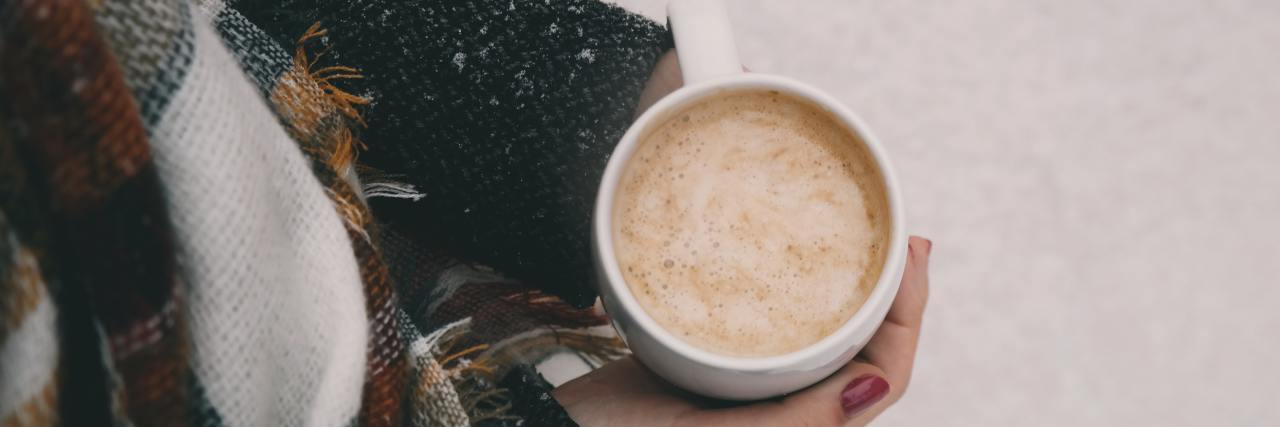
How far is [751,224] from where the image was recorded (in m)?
0.41

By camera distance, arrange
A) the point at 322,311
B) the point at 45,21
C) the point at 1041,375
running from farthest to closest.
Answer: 1. the point at 1041,375
2. the point at 322,311
3. the point at 45,21

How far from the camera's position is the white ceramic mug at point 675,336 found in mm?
370

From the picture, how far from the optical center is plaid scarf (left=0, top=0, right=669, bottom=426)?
0.27 m

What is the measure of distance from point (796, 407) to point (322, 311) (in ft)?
0.77

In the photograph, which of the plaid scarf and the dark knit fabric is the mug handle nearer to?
the plaid scarf

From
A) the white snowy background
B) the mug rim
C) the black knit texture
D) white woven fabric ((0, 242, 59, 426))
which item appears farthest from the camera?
the white snowy background

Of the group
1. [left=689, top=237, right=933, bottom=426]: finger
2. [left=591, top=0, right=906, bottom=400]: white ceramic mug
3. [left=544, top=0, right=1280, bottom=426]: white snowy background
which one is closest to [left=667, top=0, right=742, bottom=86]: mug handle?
[left=591, top=0, right=906, bottom=400]: white ceramic mug

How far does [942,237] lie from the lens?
0.69 metres

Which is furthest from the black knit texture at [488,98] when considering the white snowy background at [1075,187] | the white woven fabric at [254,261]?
the white snowy background at [1075,187]

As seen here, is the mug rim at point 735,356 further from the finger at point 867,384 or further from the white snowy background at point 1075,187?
the white snowy background at point 1075,187

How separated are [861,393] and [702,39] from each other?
0.20m

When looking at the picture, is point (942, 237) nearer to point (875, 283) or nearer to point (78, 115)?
point (875, 283)

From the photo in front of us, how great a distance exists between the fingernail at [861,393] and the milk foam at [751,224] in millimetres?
73

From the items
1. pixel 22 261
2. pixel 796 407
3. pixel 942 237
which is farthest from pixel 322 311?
pixel 942 237
